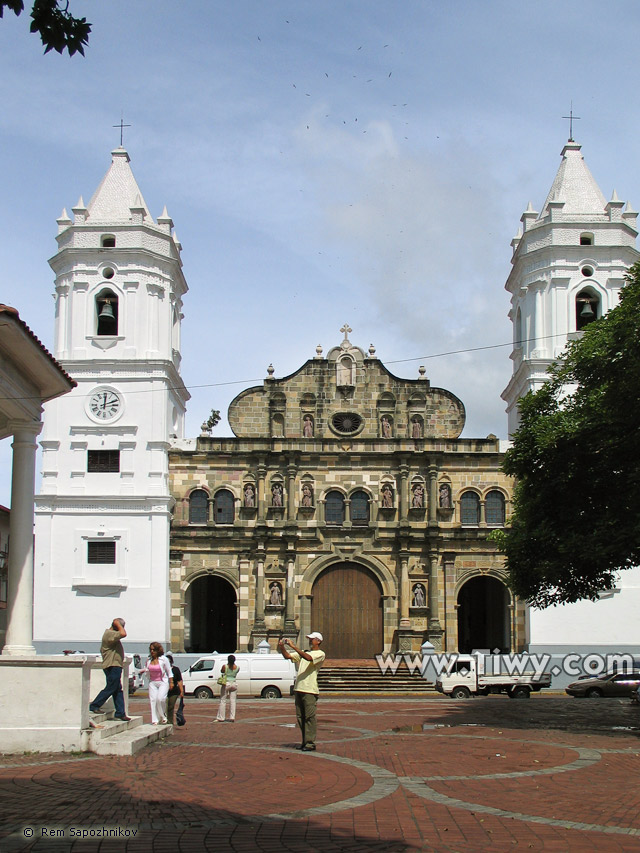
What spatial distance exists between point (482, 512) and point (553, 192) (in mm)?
14957

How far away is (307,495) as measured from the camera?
141 ft

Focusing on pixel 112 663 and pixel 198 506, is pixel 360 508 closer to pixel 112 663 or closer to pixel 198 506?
pixel 198 506

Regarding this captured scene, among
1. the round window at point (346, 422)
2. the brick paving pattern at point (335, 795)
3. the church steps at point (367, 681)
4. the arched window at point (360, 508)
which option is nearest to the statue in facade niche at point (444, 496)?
the arched window at point (360, 508)

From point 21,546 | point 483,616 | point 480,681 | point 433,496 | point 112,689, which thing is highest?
point 433,496

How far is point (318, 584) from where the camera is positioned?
4269cm

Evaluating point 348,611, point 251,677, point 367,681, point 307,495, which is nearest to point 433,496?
point 307,495

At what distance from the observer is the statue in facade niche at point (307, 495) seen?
4284cm

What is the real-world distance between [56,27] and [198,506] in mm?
36800

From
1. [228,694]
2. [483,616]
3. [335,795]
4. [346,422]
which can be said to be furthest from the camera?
[483,616]

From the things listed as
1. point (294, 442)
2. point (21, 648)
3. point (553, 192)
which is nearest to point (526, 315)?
point (553, 192)

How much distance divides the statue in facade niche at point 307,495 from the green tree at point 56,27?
36701 mm

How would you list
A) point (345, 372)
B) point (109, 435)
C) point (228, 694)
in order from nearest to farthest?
point (228, 694) → point (109, 435) → point (345, 372)

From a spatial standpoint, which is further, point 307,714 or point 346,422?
point 346,422

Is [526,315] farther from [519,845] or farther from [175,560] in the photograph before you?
[519,845]
